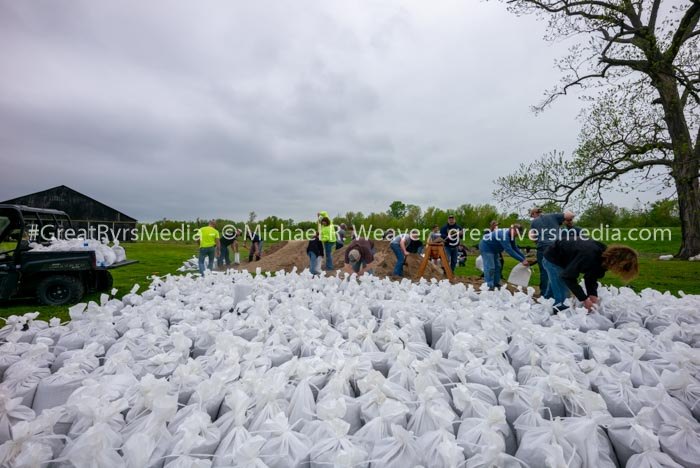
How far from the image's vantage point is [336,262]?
13.1m

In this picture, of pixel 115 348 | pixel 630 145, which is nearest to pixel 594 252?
pixel 115 348

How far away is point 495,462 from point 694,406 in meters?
1.65

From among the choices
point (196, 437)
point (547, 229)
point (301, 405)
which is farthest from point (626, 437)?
point (547, 229)

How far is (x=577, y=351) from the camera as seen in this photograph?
300 centimetres

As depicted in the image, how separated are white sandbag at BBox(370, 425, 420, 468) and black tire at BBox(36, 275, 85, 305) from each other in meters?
7.37

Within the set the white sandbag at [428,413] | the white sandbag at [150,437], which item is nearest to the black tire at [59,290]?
the white sandbag at [150,437]

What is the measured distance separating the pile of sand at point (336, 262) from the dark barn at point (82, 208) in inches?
727

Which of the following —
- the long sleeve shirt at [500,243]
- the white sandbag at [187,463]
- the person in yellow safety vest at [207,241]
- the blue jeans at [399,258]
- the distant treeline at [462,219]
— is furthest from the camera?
the distant treeline at [462,219]

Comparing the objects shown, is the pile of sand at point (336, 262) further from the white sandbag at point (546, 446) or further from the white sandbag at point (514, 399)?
the white sandbag at point (546, 446)

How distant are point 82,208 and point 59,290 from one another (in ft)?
90.4

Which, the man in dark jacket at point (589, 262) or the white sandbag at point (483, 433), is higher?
the man in dark jacket at point (589, 262)

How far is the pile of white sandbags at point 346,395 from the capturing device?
1667 millimetres

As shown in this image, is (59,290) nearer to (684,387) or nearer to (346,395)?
(346,395)

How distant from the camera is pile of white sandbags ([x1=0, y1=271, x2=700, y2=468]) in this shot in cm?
167
